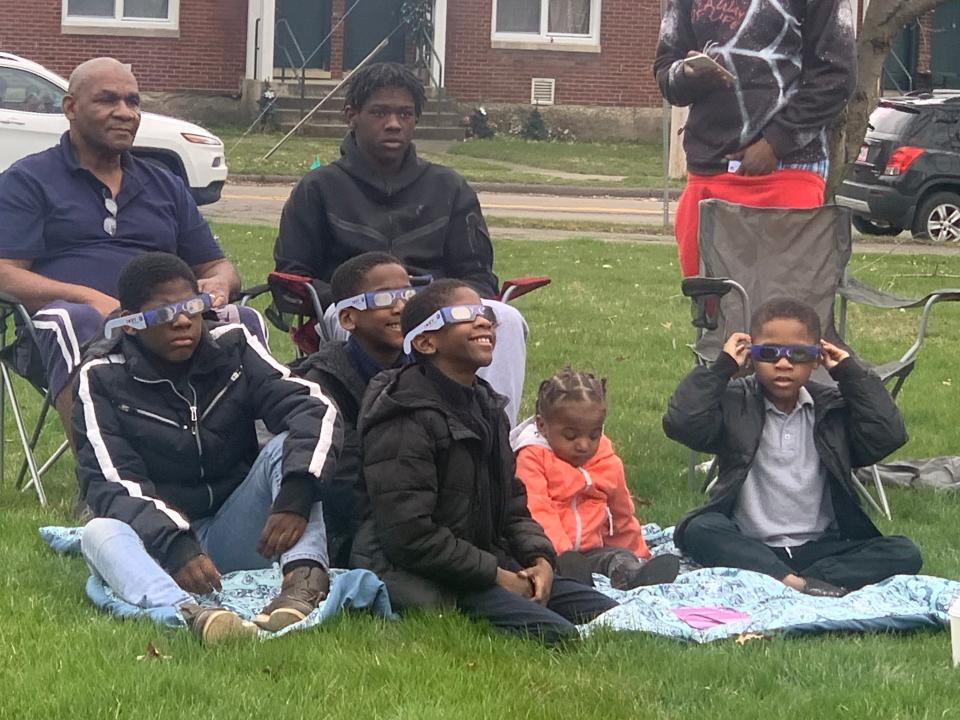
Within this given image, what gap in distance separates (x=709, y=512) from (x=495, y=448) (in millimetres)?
1121

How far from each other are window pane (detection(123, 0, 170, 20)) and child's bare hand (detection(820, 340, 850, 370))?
82.2 feet

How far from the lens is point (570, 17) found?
100 ft

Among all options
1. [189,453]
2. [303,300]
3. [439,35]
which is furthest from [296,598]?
[439,35]

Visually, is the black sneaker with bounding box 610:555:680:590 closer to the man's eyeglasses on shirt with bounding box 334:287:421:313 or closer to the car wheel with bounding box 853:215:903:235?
the man's eyeglasses on shirt with bounding box 334:287:421:313

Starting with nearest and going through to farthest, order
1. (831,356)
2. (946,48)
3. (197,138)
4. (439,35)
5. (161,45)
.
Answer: (831,356), (197,138), (161,45), (439,35), (946,48)

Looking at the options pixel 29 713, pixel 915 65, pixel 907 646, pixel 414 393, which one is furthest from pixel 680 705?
pixel 915 65

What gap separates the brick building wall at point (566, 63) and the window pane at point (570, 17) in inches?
15.4

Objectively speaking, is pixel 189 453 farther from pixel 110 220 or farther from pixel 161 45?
pixel 161 45

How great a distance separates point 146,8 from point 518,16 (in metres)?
6.41

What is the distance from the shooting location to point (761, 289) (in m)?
7.18

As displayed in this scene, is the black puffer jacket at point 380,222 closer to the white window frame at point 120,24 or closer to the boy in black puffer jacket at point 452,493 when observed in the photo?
the boy in black puffer jacket at point 452,493

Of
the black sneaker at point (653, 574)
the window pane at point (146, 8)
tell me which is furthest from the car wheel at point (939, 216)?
the window pane at point (146, 8)

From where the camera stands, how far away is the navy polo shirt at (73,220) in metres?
6.16

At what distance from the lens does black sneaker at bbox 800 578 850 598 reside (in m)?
5.24
